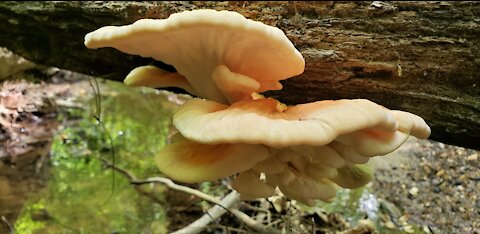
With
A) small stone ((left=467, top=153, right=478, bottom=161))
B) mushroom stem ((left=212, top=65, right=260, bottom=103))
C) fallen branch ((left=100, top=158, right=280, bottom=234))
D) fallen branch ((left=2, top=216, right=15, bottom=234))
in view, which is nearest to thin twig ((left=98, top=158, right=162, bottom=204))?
fallen branch ((left=100, top=158, right=280, bottom=234))

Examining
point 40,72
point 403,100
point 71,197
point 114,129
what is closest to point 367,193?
point 403,100

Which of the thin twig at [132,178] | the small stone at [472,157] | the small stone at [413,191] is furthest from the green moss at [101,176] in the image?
the small stone at [472,157]

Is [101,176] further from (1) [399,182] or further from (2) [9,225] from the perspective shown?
(1) [399,182]

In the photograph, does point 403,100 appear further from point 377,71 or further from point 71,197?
point 71,197

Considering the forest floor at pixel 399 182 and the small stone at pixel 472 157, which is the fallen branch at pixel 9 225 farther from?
the small stone at pixel 472 157

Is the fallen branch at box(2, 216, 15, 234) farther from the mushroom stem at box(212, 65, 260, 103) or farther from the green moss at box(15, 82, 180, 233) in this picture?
the mushroom stem at box(212, 65, 260, 103)

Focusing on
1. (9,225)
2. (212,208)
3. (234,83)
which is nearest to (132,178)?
(212,208)
